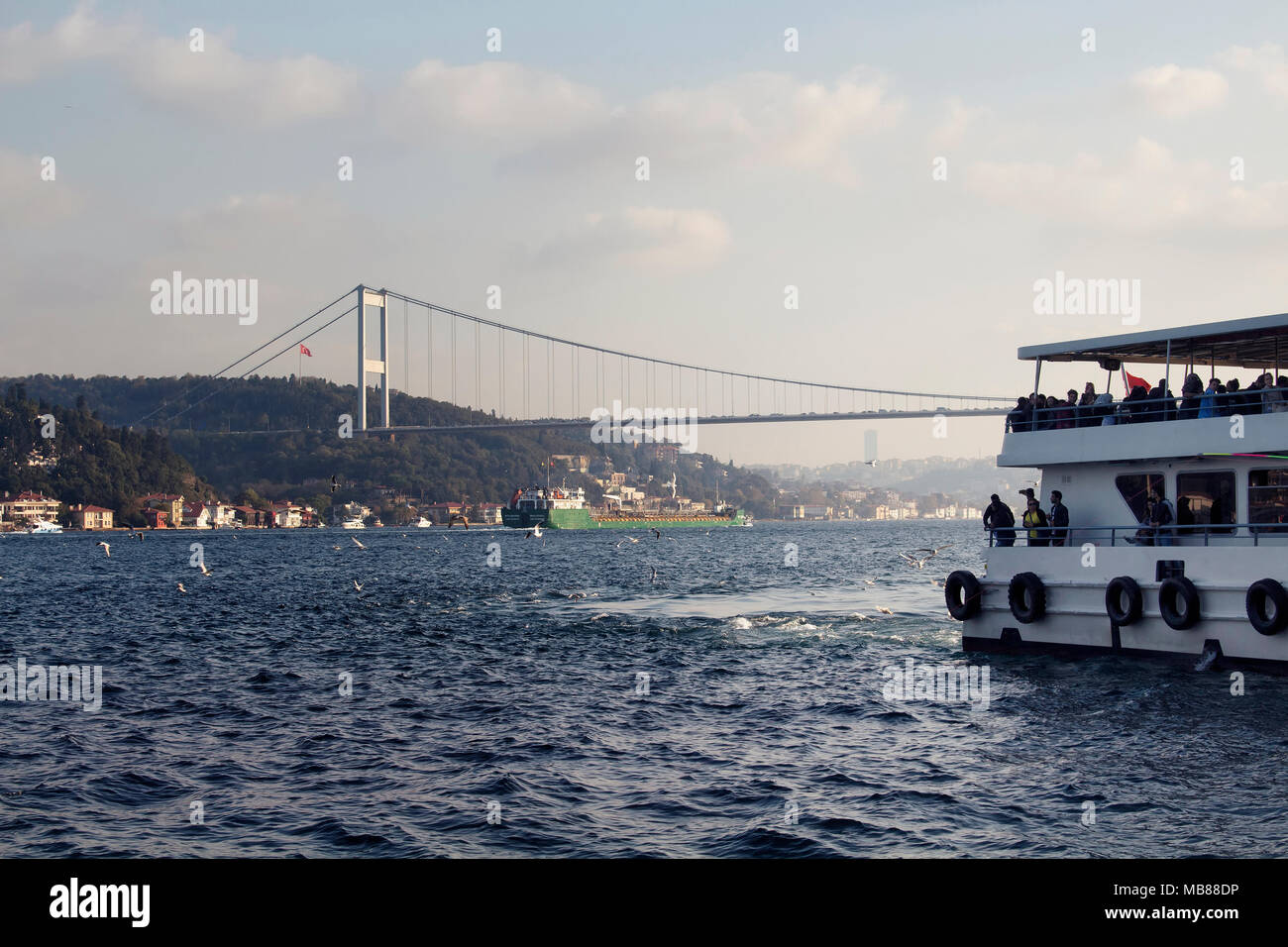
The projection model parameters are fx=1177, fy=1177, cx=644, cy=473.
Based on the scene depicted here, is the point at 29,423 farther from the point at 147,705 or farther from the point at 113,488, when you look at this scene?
the point at 147,705

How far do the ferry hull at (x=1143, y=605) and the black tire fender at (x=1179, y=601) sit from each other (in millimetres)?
141

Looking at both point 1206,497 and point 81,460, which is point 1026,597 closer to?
point 1206,497

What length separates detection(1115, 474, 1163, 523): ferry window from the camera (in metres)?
20.1

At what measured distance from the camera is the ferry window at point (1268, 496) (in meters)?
18.4

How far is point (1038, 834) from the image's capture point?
11000mm

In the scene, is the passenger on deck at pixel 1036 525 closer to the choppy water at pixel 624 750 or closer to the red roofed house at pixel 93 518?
the choppy water at pixel 624 750

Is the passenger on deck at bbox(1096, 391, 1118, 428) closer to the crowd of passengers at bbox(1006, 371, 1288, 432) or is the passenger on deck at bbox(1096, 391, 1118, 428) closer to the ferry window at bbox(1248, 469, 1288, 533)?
the crowd of passengers at bbox(1006, 371, 1288, 432)

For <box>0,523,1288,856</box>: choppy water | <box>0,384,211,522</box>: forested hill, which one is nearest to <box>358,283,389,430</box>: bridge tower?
<box>0,384,211,522</box>: forested hill

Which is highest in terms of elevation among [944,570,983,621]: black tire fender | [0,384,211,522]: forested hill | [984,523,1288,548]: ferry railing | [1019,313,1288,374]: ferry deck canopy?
[0,384,211,522]: forested hill

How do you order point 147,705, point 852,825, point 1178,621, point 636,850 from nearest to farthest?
1. point 636,850
2. point 852,825
3. point 1178,621
4. point 147,705

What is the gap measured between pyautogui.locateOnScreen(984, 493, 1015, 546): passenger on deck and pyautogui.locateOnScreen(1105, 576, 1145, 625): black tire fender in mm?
2657
